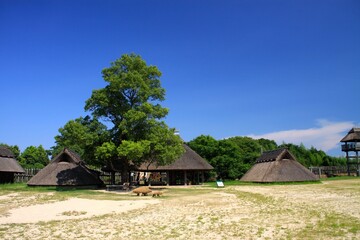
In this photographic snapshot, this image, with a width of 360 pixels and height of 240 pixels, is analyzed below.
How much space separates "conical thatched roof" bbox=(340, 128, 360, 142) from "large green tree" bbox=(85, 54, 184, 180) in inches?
1148

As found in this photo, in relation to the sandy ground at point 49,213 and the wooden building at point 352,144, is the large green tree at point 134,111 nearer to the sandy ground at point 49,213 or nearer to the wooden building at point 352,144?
the sandy ground at point 49,213

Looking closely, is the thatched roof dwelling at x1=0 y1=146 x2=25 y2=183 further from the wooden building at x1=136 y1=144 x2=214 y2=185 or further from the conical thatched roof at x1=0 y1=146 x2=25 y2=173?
the wooden building at x1=136 y1=144 x2=214 y2=185

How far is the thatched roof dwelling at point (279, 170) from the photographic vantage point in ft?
115

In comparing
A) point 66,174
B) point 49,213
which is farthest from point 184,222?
point 66,174

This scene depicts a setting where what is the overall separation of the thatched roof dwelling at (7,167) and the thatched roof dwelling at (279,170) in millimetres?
27074

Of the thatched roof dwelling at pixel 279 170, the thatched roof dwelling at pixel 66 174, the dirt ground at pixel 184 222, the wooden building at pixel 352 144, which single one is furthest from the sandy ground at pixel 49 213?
the wooden building at pixel 352 144

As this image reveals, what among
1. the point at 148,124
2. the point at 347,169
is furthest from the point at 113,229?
the point at 347,169

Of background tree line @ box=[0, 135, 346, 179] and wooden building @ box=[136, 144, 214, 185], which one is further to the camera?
wooden building @ box=[136, 144, 214, 185]

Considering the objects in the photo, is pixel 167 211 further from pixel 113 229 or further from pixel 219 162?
pixel 219 162

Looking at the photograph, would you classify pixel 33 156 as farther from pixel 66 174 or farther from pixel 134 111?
pixel 134 111

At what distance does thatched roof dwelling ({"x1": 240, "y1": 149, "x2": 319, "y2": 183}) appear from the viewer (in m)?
34.9

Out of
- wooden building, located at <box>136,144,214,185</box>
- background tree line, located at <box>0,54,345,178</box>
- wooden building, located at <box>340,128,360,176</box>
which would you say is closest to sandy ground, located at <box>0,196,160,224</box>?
background tree line, located at <box>0,54,345,178</box>

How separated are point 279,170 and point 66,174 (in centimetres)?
2200

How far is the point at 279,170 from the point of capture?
35625mm
